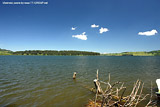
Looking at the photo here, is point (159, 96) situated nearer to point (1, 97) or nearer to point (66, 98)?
point (66, 98)

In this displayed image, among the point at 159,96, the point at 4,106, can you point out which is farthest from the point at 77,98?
the point at 159,96

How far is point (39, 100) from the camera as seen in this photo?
10.9 metres

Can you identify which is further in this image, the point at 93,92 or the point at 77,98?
the point at 93,92

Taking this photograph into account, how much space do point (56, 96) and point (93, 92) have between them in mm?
5296

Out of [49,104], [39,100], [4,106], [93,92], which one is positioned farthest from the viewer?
[93,92]

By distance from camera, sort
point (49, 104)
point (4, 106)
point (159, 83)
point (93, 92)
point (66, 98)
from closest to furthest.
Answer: point (4, 106) < point (49, 104) < point (66, 98) < point (159, 83) < point (93, 92)

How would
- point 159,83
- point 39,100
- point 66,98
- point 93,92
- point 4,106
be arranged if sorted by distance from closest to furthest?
1. point 4,106
2. point 39,100
3. point 66,98
4. point 159,83
5. point 93,92

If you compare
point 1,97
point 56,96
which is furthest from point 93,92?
point 1,97

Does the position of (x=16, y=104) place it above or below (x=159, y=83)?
below

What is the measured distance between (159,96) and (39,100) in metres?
14.4

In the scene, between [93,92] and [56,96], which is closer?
[56,96]

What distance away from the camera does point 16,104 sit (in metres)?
9.98

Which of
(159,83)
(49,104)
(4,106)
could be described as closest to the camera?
(4,106)

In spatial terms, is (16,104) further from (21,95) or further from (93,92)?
(93,92)
